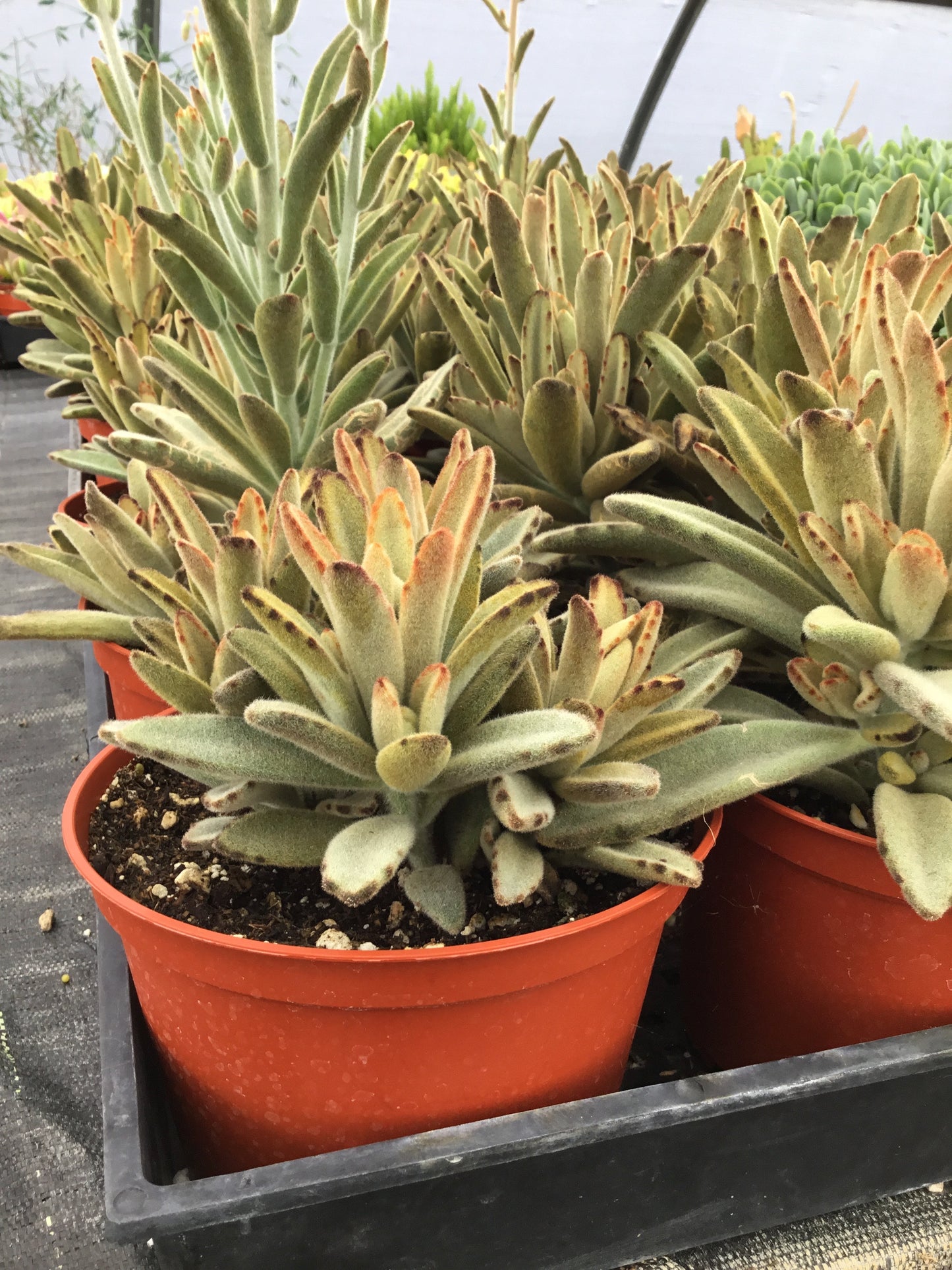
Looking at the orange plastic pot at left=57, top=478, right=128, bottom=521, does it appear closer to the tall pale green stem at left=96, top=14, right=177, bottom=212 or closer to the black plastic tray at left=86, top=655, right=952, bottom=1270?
the tall pale green stem at left=96, top=14, right=177, bottom=212

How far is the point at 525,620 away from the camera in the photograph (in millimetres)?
552

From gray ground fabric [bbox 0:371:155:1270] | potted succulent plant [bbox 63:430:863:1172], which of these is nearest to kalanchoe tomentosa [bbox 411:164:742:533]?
potted succulent plant [bbox 63:430:863:1172]

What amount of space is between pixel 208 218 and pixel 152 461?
0.33 meters

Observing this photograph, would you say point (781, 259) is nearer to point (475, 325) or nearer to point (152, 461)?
point (475, 325)

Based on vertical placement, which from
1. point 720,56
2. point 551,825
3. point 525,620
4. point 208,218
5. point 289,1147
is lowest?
point 289,1147

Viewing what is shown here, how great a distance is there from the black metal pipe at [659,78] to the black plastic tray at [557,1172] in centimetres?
447

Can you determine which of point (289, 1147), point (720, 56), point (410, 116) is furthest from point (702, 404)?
point (720, 56)

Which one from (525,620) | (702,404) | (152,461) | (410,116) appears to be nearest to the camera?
(525,620)

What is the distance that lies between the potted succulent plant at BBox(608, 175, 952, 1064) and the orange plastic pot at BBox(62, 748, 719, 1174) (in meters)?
0.12

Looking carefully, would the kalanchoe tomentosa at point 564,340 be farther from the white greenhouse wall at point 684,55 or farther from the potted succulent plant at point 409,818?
the white greenhouse wall at point 684,55

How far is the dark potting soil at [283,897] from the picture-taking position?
0.61m

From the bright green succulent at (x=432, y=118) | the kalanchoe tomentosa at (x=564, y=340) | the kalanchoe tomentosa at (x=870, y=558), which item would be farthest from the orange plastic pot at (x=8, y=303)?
the kalanchoe tomentosa at (x=870, y=558)

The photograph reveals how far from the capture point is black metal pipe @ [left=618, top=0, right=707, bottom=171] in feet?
15.2

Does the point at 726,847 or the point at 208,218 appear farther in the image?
the point at 208,218
